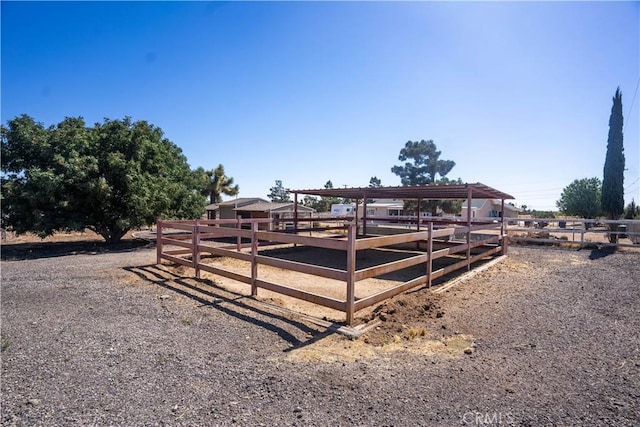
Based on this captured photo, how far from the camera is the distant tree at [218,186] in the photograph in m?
41.9

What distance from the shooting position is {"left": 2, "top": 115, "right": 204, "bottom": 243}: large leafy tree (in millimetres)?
12750

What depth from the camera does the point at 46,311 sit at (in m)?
5.10

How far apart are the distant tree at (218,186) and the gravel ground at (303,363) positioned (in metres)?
36.6

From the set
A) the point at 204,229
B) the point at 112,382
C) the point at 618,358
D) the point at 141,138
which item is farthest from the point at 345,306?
the point at 141,138

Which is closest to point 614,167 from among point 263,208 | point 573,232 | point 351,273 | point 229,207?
point 573,232

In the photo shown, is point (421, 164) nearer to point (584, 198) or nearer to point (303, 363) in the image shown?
point (584, 198)

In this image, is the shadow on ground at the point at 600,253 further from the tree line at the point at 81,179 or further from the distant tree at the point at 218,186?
the distant tree at the point at 218,186

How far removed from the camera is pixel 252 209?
29.8 meters

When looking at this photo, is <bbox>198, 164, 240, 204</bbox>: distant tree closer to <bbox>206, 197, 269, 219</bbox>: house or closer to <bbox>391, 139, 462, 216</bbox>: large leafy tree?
<bbox>206, 197, 269, 219</bbox>: house

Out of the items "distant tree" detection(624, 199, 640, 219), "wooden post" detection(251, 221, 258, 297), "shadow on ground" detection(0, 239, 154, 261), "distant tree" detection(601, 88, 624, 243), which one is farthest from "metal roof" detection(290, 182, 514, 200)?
"distant tree" detection(624, 199, 640, 219)

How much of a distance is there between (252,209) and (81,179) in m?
17.0

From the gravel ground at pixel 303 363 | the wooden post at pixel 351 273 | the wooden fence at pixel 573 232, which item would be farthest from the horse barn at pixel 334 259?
the wooden fence at pixel 573 232

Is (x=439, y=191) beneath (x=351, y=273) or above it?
above

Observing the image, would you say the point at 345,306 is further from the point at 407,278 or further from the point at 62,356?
the point at 407,278
